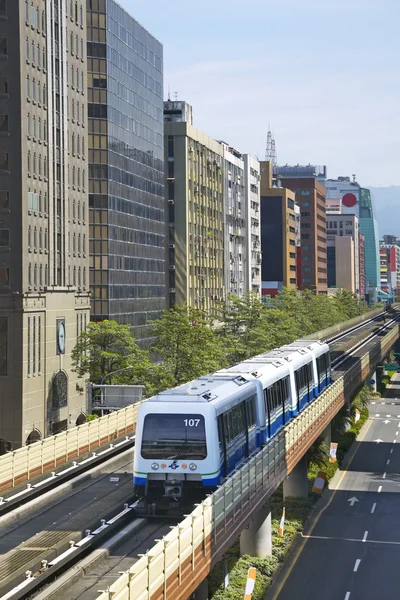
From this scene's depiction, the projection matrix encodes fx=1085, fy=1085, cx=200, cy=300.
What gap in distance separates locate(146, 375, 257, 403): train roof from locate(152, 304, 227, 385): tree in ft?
114

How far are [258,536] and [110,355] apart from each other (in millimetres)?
32782

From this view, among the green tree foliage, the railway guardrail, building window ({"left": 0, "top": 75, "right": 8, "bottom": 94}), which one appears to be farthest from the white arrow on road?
building window ({"left": 0, "top": 75, "right": 8, "bottom": 94})

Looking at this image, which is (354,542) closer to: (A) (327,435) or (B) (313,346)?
(B) (313,346)

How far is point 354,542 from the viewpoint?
194 feet

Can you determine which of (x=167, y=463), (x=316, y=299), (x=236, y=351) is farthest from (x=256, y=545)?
(x=316, y=299)

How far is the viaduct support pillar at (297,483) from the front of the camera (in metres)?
66.1

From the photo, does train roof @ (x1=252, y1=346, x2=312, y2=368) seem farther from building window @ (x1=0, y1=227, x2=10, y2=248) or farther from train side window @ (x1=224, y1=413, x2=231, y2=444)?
building window @ (x1=0, y1=227, x2=10, y2=248)

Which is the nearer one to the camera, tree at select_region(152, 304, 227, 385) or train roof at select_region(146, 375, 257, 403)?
train roof at select_region(146, 375, 257, 403)

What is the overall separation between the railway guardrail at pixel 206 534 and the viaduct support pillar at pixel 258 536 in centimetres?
260

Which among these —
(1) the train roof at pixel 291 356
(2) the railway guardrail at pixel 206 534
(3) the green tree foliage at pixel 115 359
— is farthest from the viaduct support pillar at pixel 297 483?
(2) the railway guardrail at pixel 206 534

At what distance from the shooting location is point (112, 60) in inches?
4587

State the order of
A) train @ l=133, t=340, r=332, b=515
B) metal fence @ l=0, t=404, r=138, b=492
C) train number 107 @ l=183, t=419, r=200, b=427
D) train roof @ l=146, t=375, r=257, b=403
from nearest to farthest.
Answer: train @ l=133, t=340, r=332, b=515 < train number 107 @ l=183, t=419, r=200, b=427 < train roof @ l=146, t=375, r=257, b=403 < metal fence @ l=0, t=404, r=138, b=492

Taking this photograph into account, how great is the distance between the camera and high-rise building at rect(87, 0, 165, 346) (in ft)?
375

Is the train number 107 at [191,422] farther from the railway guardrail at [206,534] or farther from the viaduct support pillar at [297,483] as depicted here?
the viaduct support pillar at [297,483]
